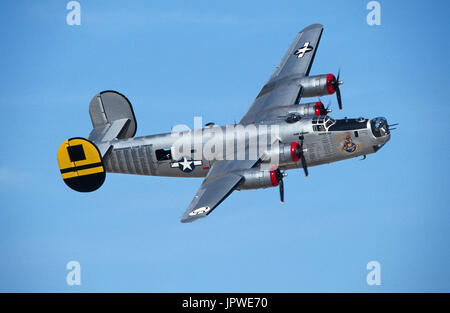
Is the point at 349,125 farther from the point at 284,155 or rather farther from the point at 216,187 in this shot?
the point at 216,187

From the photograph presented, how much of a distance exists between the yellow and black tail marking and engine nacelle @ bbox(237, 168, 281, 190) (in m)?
8.12

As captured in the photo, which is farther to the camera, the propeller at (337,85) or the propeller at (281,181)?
the propeller at (337,85)

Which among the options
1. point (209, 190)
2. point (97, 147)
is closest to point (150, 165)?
point (97, 147)

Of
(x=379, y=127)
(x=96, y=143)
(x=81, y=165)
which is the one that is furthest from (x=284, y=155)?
(x=96, y=143)

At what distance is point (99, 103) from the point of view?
47281 mm

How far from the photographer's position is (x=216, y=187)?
40.2m

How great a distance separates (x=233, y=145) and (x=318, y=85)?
713 centimetres

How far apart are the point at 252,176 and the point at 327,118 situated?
19.6ft

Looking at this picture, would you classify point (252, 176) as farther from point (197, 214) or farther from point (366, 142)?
point (366, 142)

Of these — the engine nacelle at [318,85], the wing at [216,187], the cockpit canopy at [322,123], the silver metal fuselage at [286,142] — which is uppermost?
the engine nacelle at [318,85]

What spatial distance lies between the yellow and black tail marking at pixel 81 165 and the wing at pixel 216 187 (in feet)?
19.9

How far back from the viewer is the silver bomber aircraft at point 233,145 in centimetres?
4100

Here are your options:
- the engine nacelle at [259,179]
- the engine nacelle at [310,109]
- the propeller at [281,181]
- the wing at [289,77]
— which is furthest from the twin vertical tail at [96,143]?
the propeller at [281,181]

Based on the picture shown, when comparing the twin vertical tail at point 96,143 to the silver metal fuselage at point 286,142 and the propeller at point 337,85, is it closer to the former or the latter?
the silver metal fuselage at point 286,142
